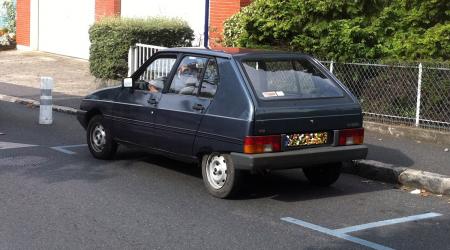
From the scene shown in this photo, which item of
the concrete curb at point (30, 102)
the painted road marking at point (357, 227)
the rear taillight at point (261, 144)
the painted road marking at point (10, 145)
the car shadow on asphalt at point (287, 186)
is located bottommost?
the painted road marking at point (357, 227)

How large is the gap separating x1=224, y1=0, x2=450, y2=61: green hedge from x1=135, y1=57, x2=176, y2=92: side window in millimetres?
4286

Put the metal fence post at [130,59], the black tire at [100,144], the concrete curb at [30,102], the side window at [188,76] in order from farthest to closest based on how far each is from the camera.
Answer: the metal fence post at [130,59] → the concrete curb at [30,102] → the black tire at [100,144] → the side window at [188,76]

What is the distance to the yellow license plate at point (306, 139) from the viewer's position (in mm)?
7223

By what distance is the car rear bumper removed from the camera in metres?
6.94

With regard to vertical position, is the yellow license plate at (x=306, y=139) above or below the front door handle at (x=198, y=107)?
below

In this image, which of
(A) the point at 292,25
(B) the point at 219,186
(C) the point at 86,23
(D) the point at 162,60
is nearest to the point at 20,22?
(C) the point at 86,23

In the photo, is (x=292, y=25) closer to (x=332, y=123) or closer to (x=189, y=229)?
(x=332, y=123)

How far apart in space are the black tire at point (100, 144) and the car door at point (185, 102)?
122 centimetres

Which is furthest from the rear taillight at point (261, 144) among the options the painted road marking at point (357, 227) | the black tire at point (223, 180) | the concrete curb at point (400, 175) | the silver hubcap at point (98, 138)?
the silver hubcap at point (98, 138)

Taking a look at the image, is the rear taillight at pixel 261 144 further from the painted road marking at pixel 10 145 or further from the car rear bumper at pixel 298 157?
the painted road marking at pixel 10 145

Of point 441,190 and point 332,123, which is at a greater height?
point 332,123

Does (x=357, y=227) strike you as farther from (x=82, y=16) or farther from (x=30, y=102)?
(x=82, y=16)

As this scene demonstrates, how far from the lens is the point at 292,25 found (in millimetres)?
12898

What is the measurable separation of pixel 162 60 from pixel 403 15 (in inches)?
224
